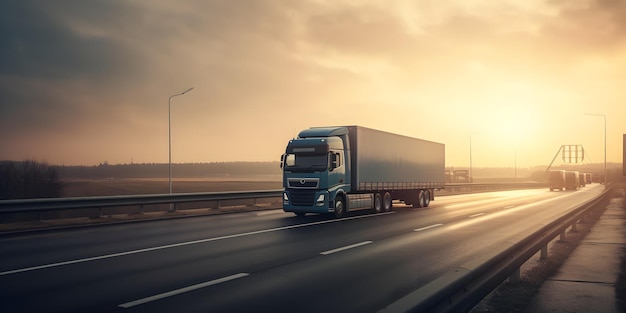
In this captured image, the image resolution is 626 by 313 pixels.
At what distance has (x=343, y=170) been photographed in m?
20.9

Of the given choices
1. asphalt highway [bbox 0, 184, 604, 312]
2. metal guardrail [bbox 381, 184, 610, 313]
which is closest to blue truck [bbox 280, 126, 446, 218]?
asphalt highway [bbox 0, 184, 604, 312]

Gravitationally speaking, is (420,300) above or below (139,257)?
above

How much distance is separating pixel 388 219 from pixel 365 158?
11.4 ft

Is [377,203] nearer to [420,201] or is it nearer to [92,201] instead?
[420,201]

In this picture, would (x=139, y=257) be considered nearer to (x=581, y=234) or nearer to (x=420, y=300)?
(x=420, y=300)

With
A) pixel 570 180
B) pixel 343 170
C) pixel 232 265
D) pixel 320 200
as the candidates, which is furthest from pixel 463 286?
pixel 570 180

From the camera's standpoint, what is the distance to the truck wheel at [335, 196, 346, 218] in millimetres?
20234

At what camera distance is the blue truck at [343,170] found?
1988 centimetres

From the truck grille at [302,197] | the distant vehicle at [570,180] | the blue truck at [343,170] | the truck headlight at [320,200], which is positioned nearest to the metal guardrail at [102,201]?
the blue truck at [343,170]

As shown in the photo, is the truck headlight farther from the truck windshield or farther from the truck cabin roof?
the truck cabin roof

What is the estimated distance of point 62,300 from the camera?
6.77 meters

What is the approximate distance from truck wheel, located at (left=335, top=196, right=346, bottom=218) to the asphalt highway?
132 inches

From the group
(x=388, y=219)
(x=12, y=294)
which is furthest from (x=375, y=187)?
(x=12, y=294)

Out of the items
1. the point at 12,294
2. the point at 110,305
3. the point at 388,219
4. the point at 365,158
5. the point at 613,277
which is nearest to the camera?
the point at 110,305
